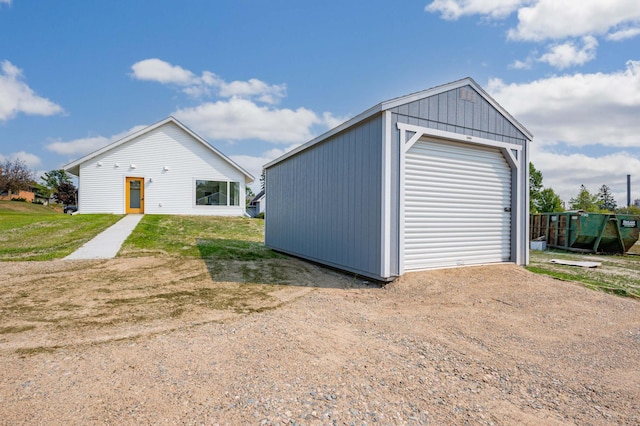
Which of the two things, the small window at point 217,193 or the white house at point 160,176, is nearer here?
the white house at point 160,176

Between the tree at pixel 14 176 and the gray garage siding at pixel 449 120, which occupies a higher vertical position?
the tree at pixel 14 176

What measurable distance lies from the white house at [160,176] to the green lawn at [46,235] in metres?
2.19

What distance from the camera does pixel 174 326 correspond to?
3463 millimetres

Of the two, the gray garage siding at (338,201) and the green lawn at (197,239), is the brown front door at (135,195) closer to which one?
the green lawn at (197,239)

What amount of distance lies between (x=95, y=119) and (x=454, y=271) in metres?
23.0

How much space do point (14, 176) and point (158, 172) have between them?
33202 millimetres

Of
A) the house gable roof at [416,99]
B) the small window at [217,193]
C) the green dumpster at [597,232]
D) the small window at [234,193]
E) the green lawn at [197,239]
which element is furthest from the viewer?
the small window at [234,193]

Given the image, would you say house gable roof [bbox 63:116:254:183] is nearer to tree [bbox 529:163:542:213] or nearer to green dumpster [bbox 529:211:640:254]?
green dumpster [bbox 529:211:640:254]

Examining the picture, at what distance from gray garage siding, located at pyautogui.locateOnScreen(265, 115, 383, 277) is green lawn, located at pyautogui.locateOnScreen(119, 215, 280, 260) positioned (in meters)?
1.47

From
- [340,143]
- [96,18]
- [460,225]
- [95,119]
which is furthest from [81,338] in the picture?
[95,119]

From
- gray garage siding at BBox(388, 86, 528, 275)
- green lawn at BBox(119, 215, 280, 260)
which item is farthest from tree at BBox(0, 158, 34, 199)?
gray garage siding at BBox(388, 86, 528, 275)

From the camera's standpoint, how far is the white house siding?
629 inches

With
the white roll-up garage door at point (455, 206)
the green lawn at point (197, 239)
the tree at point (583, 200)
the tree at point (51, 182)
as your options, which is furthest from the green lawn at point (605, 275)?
the tree at point (51, 182)

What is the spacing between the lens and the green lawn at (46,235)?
8212mm
